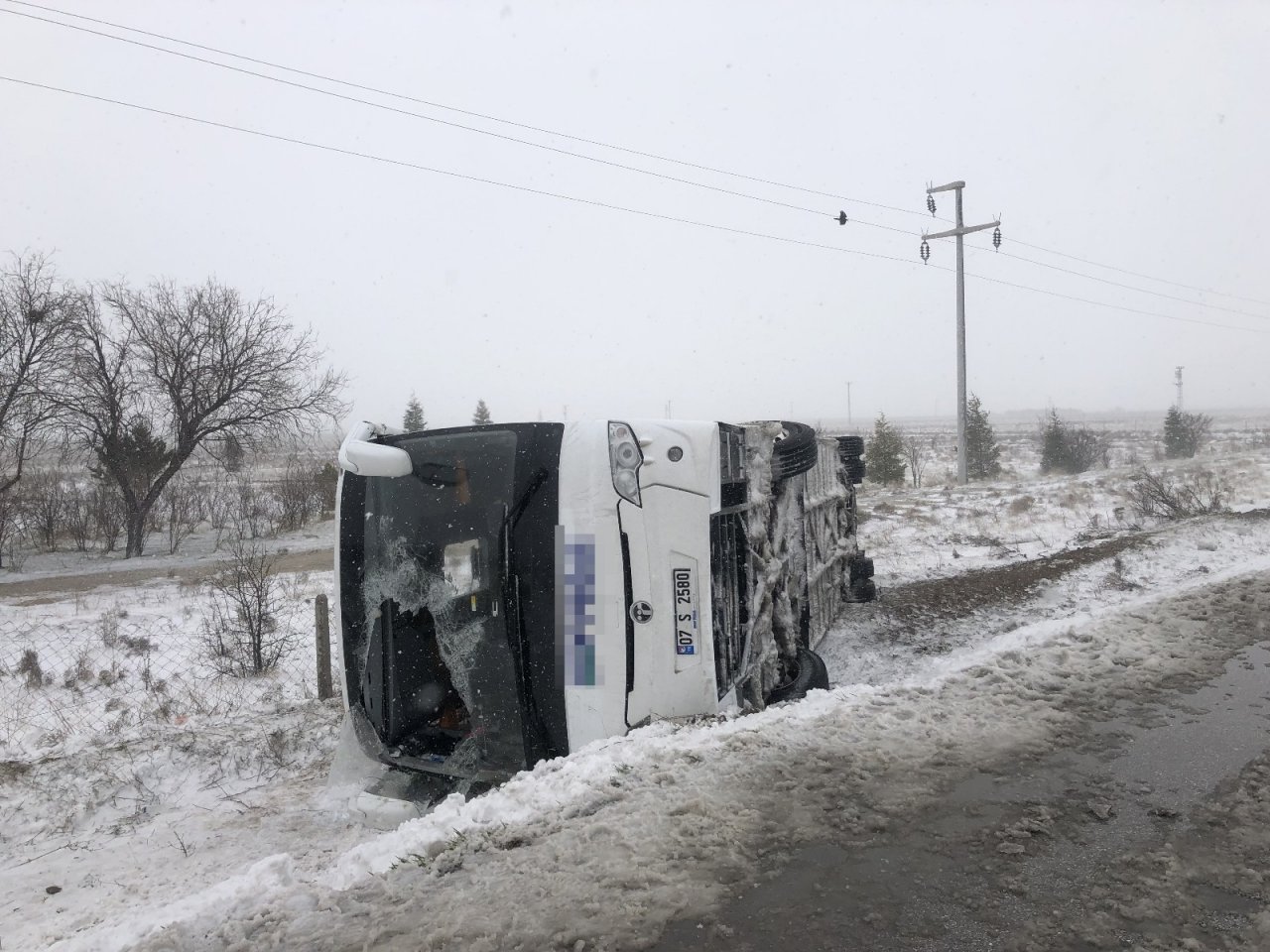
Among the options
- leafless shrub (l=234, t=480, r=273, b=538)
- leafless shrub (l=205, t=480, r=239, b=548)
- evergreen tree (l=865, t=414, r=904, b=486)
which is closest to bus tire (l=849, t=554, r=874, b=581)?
leafless shrub (l=234, t=480, r=273, b=538)

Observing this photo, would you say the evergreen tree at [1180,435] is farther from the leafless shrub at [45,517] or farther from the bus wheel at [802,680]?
the leafless shrub at [45,517]

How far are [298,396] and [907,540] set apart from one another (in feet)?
61.9

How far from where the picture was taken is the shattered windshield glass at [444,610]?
3785mm

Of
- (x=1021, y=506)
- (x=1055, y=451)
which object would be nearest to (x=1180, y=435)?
(x=1055, y=451)

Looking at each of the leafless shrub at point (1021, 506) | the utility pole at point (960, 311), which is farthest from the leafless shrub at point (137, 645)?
the utility pole at point (960, 311)

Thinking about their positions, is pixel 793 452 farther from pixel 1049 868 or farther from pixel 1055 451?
pixel 1055 451

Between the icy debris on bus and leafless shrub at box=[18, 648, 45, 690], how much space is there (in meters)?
5.07

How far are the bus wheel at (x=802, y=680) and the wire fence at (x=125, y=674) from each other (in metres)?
4.02

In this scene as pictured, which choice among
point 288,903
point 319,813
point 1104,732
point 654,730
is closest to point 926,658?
point 1104,732

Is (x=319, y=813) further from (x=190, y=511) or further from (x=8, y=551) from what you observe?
(x=190, y=511)

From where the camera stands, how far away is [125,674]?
7617mm

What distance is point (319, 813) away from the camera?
4438 mm

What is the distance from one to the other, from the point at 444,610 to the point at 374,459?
0.82 meters

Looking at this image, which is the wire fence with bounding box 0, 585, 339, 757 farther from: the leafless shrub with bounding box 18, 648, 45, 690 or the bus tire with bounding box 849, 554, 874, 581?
the bus tire with bounding box 849, 554, 874, 581
